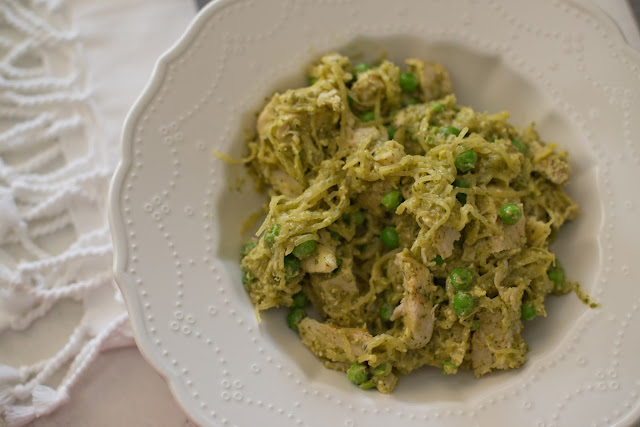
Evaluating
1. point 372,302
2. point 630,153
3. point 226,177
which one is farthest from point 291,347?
point 630,153

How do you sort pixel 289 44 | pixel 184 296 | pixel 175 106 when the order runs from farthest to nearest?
pixel 289 44 → pixel 175 106 → pixel 184 296

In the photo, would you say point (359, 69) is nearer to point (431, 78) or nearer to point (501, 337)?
point (431, 78)

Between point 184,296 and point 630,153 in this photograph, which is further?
point 630,153

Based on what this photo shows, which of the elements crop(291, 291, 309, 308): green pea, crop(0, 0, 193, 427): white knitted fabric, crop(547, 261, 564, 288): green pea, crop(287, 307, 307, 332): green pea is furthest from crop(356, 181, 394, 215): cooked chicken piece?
crop(0, 0, 193, 427): white knitted fabric

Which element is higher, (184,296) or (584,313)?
(584,313)

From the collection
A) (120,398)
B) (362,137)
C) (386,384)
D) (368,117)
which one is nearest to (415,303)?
(386,384)

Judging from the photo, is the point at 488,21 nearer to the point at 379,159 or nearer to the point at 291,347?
the point at 379,159
